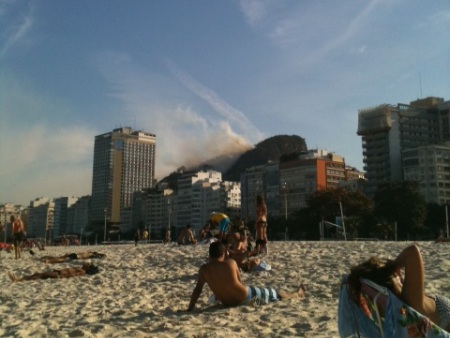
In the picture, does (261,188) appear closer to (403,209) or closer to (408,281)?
(403,209)

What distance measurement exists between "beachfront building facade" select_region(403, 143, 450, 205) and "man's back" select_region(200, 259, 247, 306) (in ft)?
280

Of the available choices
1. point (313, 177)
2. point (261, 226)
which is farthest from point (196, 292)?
point (313, 177)

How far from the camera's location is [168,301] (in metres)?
7.31

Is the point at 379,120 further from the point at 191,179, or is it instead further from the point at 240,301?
the point at 240,301

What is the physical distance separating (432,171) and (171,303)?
88.1 metres

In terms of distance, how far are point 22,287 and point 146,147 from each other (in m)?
190

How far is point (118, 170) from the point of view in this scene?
18425cm

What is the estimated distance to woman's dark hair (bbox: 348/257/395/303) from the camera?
325cm

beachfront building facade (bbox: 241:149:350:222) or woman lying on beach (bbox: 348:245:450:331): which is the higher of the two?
beachfront building facade (bbox: 241:149:350:222)

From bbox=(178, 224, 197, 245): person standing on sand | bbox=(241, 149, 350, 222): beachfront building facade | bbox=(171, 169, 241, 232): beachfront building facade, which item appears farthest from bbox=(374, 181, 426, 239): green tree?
bbox=(171, 169, 241, 232): beachfront building facade

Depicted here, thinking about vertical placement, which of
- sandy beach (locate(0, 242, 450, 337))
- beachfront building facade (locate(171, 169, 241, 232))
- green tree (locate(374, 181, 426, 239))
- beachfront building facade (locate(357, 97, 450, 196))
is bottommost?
sandy beach (locate(0, 242, 450, 337))

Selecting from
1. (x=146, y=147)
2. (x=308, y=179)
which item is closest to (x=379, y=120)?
(x=308, y=179)

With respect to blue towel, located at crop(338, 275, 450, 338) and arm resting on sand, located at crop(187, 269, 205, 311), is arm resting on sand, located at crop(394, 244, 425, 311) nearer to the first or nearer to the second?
blue towel, located at crop(338, 275, 450, 338)

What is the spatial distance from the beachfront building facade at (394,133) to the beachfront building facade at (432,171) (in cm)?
656
